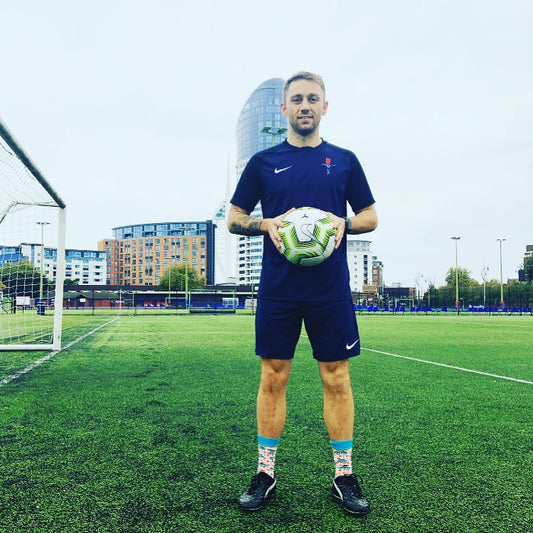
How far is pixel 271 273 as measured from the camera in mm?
2492

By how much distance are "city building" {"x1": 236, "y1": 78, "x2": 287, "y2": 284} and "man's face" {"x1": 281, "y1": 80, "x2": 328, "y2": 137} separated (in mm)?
132218

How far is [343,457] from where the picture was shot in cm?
233

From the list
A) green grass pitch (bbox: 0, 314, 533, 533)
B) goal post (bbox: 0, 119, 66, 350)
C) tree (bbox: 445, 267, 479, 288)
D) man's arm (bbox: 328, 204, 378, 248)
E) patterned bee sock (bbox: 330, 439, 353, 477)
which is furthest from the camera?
tree (bbox: 445, 267, 479, 288)

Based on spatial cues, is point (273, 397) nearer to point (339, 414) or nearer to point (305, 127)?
point (339, 414)

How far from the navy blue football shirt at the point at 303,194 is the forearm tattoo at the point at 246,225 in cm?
7

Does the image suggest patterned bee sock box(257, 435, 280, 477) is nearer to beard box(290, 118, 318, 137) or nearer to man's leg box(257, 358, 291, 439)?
man's leg box(257, 358, 291, 439)

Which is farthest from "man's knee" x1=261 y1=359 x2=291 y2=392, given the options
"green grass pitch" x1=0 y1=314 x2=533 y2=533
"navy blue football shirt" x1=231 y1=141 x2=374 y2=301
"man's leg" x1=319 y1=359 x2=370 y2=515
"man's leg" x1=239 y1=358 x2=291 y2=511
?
"green grass pitch" x1=0 y1=314 x2=533 y2=533

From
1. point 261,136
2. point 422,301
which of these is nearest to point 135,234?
point 261,136

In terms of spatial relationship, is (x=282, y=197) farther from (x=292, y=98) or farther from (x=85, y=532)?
(x=85, y=532)

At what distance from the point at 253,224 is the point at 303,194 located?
0.30m

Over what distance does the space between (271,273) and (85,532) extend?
136cm

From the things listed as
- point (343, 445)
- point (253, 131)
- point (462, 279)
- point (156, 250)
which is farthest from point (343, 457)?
point (156, 250)

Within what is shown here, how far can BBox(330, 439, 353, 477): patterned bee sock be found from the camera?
90.2 inches

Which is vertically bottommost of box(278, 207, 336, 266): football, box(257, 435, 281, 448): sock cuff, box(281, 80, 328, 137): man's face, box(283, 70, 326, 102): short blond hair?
box(257, 435, 281, 448): sock cuff
